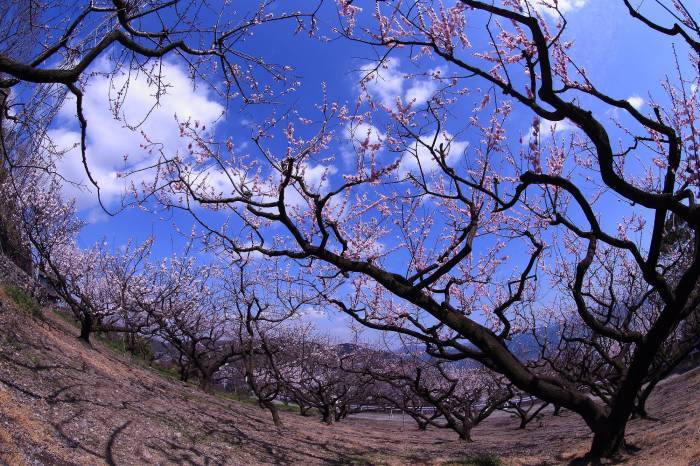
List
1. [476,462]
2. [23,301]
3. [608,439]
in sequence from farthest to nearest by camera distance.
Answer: [23,301], [476,462], [608,439]

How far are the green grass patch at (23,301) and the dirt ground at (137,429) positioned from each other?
0.22 meters

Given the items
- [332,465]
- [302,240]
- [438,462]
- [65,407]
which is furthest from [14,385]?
[438,462]

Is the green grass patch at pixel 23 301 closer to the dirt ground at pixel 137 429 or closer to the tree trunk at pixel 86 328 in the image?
the dirt ground at pixel 137 429

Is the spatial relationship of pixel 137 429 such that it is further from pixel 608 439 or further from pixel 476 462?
pixel 608 439

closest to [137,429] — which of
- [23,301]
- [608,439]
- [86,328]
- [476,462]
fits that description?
[23,301]

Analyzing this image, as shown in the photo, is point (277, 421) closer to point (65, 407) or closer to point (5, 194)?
→ point (65, 407)

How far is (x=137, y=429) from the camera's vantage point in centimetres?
664

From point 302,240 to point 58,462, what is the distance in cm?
386

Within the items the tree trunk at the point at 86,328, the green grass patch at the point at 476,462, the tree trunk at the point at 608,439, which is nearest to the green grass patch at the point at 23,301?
the tree trunk at the point at 86,328

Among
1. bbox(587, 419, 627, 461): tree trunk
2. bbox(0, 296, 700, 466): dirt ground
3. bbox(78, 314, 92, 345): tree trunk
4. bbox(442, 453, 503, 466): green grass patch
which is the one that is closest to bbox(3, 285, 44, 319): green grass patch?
bbox(0, 296, 700, 466): dirt ground

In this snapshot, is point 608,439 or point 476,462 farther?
point 476,462

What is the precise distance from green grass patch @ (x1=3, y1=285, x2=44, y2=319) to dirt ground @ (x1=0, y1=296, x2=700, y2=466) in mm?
218

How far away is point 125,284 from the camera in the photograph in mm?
15648

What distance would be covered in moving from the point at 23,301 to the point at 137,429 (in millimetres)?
4364
